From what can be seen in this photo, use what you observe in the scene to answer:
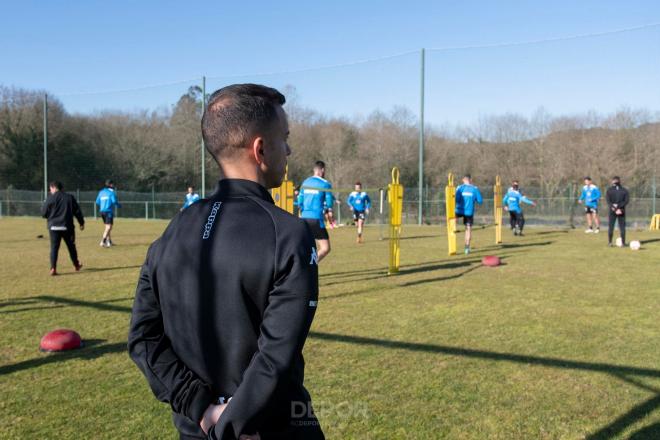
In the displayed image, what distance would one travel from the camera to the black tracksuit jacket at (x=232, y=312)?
153cm

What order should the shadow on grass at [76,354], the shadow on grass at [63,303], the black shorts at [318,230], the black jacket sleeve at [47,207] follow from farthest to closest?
the black jacket sleeve at [47,207] < the black shorts at [318,230] < the shadow on grass at [63,303] < the shadow on grass at [76,354]

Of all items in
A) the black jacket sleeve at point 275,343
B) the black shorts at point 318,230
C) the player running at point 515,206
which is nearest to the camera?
the black jacket sleeve at point 275,343

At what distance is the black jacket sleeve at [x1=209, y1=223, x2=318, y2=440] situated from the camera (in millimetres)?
1516

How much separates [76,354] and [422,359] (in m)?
3.73

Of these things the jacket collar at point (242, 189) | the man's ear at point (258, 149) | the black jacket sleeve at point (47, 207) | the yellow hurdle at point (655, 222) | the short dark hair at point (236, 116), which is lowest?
the yellow hurdle at point (655, 222)

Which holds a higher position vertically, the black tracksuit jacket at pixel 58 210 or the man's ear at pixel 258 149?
the man's ear at pixel 258 149

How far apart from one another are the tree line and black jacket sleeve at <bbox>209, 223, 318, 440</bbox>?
38241mm

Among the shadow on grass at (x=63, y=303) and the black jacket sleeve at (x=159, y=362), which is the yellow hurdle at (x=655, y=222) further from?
the black jacket sleeve at (x=159, y=362)

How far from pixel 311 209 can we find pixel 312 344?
4.49m

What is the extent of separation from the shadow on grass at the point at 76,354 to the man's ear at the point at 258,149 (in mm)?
5012

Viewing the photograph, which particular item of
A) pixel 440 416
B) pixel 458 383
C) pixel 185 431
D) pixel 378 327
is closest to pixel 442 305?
pixel 378 327

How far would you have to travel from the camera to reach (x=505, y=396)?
15.5ft

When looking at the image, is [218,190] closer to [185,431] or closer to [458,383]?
[185,431]

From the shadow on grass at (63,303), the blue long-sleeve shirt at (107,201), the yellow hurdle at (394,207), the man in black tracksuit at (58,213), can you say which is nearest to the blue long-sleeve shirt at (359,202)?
the blue long-sleeve shirt at (107,201)
